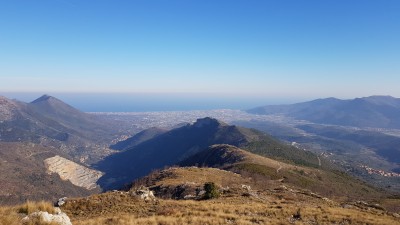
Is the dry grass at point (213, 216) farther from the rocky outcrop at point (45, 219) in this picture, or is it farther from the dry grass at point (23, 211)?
the dry grass at point (23, 211)

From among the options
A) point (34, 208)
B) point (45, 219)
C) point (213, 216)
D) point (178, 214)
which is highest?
point (45, 219)

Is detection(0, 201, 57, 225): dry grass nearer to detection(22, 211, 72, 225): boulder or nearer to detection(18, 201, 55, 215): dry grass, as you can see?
detection(18, 201, 55, 215): dry grass

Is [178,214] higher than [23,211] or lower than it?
lower

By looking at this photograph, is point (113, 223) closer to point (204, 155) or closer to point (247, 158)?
point (247, 158)

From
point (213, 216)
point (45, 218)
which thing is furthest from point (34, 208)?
point (213, 216)

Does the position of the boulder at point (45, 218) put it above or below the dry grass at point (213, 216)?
above

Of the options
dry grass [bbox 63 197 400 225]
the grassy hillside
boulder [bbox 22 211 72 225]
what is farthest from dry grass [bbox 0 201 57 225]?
dry grass [bbox 63 197 400 225]

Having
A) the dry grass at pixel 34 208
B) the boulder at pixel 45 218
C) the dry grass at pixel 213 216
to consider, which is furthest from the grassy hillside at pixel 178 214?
the boulder at pixel 45 218

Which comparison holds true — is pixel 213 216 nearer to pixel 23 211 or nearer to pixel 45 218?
pixel 45 218

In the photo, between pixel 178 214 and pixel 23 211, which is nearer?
pixel 23 211

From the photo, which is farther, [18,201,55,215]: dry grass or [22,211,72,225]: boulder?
[18,201,55,215]: dry grass

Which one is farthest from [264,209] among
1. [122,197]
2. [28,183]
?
[28,183]
